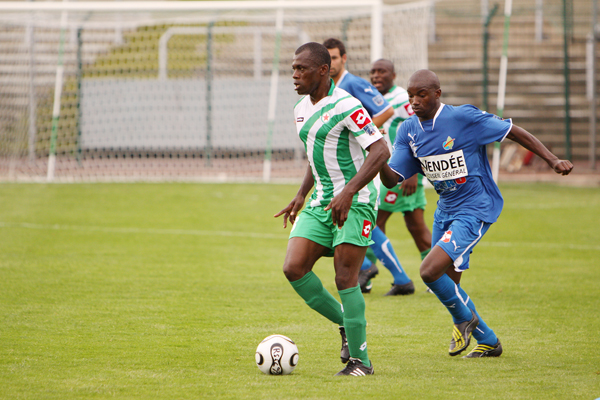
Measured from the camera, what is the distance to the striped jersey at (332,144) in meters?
4.25

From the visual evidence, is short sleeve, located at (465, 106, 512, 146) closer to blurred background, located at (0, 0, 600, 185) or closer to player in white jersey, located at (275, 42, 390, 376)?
player in white jersey, located at (275, 42, 390, 376)

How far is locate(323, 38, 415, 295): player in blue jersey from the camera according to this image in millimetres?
6672

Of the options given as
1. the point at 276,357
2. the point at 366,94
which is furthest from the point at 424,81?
the point at 276,357

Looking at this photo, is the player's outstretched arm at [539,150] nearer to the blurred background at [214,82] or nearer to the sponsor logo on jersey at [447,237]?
the sponsor logo on jersey at [447,237]

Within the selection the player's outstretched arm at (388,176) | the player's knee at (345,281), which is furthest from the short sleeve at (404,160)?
the player's knee at (345,281)

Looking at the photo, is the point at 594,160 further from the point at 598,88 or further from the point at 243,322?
the point at 243,322

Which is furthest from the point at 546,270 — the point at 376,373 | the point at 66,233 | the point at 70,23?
the point at 70,23

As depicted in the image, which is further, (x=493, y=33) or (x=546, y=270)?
(x=493, y=33)

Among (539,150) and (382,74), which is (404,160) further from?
(382,74)

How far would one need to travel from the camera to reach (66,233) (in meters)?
9.86

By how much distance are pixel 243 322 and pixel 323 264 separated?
2896 mm

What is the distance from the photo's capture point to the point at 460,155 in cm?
476

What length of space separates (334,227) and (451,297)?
986mm

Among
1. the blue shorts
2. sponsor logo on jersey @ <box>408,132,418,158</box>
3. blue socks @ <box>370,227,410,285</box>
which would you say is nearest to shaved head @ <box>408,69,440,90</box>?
sponsor logo on jersey @ <box>408,132,418,158</box>
